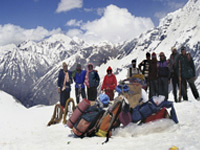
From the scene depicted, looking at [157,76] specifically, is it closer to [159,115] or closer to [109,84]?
[109,84]

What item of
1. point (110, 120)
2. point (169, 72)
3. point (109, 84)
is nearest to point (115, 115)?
point (110, 120)

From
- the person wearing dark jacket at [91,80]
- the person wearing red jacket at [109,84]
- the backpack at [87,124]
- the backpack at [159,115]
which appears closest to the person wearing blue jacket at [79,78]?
the person wearing dark jacket at [91,80]

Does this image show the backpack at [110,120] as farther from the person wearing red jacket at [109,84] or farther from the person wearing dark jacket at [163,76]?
the person wearing dark jacket at [163,76]

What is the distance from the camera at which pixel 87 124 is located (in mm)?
6027


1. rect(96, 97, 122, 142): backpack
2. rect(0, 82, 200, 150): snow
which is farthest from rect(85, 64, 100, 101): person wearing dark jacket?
rect(96, 97, 122, 142): backpack

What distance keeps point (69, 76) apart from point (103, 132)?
555cm

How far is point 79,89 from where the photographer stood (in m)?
11.2

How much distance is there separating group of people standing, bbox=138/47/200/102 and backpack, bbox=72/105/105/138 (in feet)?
15.6

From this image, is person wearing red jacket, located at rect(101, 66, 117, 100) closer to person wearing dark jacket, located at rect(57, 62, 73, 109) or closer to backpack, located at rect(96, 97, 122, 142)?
person wearing dark jacket, located at rect(57, 62, 73, 109)

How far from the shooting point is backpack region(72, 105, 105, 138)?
6027 mm

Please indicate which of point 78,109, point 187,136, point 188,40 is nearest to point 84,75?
point 78,109

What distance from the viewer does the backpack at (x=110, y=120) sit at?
5.74m

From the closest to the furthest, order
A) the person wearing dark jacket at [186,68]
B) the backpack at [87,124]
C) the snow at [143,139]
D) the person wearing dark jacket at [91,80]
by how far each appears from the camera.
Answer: the snow at [143,139], the backpack at [87,124], the person wearing dark jacket at [186,68], the person wearing dark jacket at [91,80]

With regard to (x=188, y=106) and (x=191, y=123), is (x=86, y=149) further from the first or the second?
(x=188, y=106)
